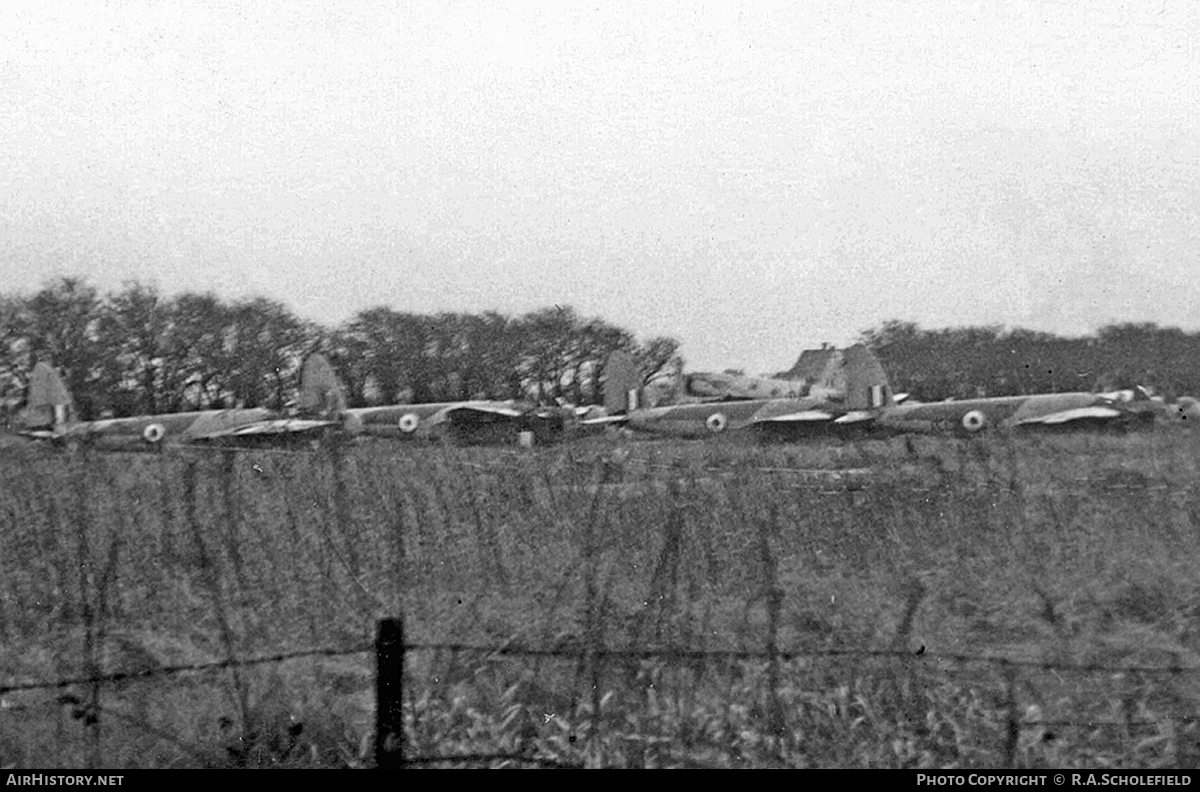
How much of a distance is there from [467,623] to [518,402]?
106cm

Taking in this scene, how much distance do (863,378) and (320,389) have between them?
2.54 m

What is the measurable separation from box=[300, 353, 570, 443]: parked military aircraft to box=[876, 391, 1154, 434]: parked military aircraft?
1704mm

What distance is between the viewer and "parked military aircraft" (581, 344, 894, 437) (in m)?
8.23

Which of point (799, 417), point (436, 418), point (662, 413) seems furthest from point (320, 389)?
point (799, 417)

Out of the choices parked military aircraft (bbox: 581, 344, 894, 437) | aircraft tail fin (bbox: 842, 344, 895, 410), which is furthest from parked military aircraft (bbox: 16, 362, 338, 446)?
aircraft tail fin (bbox: 842, 344, 895, 410)

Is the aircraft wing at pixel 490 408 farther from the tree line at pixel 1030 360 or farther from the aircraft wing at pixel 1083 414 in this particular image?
the aircraft wing at pixel 1083 414

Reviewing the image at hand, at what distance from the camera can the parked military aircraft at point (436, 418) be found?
27.6 feet

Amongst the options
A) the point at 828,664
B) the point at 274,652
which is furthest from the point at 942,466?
the point at 274,652

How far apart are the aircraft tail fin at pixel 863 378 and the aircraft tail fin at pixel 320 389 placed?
2365mm

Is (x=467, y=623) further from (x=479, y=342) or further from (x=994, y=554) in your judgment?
(x=994, y=554)

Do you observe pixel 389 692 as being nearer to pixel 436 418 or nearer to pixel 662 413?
pixel 436 418

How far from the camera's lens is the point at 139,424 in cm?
848

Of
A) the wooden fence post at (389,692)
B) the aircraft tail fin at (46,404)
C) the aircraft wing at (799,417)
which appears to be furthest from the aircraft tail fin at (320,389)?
the aircraft wing at (799,417)

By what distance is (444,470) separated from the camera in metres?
8.42
